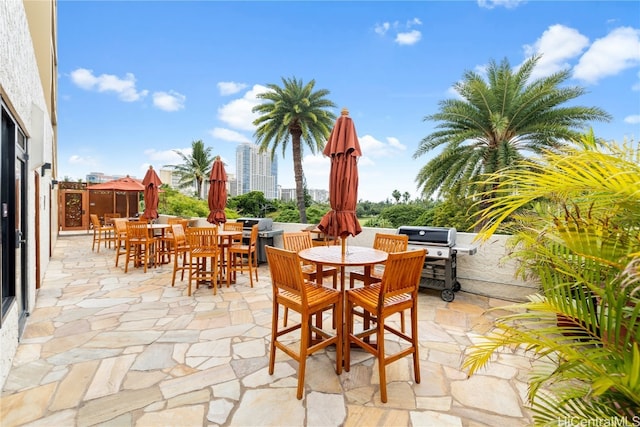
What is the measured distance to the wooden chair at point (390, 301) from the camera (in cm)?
221

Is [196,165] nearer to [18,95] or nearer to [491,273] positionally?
[18,95]

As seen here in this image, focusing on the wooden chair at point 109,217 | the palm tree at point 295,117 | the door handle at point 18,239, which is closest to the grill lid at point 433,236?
the door handle at point 18,239

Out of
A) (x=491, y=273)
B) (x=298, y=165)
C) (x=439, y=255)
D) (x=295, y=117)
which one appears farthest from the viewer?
(x=298, y=165)

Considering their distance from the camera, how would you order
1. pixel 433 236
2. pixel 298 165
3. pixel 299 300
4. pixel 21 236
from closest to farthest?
pixel 299 300 < pixel 21 236 < pixel 433 236 < pixel 298 165

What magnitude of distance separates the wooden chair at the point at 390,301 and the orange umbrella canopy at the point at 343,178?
27.5 inches

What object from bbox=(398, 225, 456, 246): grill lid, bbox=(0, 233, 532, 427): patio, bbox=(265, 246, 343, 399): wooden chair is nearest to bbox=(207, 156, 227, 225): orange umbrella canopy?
bbox=(0, 233, 532, 427): patio

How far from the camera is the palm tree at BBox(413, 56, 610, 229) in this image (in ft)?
24.0

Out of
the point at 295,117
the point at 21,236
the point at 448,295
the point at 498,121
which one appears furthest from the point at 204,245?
the point at 295,117

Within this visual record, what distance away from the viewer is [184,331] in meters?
3.37

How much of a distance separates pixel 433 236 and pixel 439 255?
1.18 ft

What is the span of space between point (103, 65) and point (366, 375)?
15.5 m

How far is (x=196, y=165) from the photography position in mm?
24703

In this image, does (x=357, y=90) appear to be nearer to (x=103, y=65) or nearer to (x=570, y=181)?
(x=103, y=65)

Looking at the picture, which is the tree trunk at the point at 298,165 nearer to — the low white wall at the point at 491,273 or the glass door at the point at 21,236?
the low white wall at the point at 491,273
